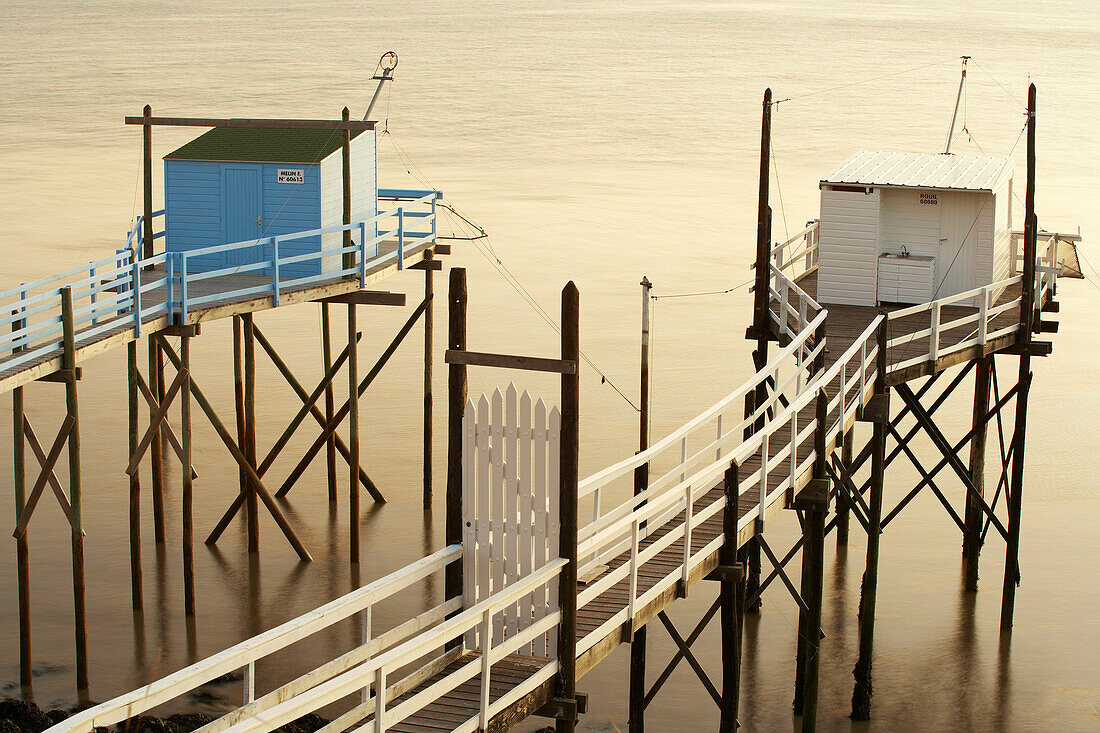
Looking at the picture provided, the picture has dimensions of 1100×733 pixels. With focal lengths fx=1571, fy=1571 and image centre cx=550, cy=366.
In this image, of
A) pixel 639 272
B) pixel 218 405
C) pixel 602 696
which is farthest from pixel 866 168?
pixel 639 272

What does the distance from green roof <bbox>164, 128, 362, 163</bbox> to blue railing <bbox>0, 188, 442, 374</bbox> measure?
3.42 feet

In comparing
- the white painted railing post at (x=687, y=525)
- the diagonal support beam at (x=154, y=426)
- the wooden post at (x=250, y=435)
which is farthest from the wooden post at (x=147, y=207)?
the white painted railing post at (x=687, y=525)

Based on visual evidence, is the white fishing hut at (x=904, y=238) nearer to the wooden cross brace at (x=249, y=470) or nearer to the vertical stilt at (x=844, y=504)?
the vertical stilt at (x=844, y=504)

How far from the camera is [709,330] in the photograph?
3481 centimetres

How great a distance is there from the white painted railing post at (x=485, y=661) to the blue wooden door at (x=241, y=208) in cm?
1141

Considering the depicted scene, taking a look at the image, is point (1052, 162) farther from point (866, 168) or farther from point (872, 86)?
point (866, 168)

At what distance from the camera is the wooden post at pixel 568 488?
385 inches

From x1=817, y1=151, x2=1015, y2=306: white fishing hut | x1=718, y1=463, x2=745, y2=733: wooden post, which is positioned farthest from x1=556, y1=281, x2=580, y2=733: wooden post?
x1=817, y1=151, x2=1015, y2=306: white fishing hut

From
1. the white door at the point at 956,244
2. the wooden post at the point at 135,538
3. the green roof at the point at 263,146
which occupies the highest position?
the green roof at the point at 263,146

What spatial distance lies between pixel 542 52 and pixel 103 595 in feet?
231

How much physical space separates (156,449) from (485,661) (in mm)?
10485

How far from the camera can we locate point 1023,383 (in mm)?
19672

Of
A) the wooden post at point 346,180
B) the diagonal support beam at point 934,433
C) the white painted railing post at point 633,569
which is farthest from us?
the wooden post at point 346,180

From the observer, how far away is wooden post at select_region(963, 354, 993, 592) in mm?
20562
